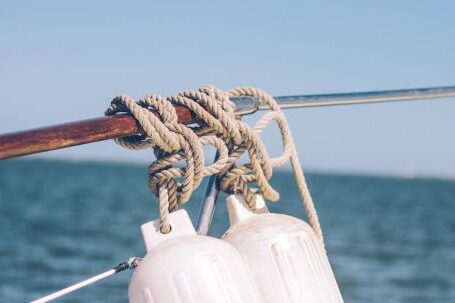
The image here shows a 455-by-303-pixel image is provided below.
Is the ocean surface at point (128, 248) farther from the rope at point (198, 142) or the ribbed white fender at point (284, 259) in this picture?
the ribbed white fender at point (284, 259)

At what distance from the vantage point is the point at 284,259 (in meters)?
1.48

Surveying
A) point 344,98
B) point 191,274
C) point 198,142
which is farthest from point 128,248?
point 191,274

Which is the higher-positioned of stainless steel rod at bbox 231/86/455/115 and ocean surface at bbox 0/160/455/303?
ocean surface at bbox 0/160/455/303

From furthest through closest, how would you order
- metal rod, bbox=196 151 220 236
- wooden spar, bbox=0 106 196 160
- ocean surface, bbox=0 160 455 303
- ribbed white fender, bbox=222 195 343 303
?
ocean surface, bbox=0 160 455 303 < metal rod, bbox=196 151 220 236 < ribbed white fender, bbox=222 195 343 303 < wooden spar, bbox=0 106 196 160

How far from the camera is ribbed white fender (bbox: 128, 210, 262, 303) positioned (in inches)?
52.8

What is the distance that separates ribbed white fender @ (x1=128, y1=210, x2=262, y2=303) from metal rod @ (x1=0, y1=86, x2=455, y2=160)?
0.20 m

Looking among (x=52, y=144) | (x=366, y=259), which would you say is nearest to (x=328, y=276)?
(x=52, y=144)

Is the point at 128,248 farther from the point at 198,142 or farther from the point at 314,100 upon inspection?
the point at 198,142

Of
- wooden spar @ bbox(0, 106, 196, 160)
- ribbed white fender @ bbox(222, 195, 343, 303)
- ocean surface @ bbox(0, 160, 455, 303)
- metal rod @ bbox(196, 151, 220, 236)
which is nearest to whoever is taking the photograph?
wooden spar @ bbox(0, 106, 196, 160)

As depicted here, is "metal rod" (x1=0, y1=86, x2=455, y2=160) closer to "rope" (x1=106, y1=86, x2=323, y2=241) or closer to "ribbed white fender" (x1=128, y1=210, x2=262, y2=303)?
"rope" (x1=106, y1=86, x2=323, y2=241)

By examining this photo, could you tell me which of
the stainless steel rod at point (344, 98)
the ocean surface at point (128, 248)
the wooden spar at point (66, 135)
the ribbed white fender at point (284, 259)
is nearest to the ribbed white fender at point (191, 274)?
the ribbed white fender at point (284, 259)

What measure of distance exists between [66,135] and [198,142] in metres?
0.25

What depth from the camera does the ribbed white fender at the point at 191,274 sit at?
1341mm

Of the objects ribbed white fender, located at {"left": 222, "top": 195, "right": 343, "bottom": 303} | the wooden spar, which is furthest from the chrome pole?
the wooden spar
